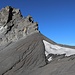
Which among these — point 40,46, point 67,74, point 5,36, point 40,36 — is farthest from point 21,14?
point 67,74

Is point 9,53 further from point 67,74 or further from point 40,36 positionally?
point 67,74

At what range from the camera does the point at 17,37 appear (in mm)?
37312

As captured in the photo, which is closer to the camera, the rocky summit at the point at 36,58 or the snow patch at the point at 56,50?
the rocky summit at the point at 36,58

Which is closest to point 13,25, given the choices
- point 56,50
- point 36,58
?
point 56,50

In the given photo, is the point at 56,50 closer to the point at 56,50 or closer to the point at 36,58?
the point at 56,50

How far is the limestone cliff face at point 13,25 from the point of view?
37125mm

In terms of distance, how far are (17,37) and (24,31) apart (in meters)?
1.65

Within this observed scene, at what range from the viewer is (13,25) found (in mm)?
40438

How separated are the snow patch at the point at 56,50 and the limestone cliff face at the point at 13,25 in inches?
248

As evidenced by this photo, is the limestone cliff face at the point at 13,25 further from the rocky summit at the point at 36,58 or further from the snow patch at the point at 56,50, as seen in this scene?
the snow patch at the point at 56,50

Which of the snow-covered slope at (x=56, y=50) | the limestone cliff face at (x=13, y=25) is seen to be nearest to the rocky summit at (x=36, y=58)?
the snow-covered slope at (x=56, y=50)

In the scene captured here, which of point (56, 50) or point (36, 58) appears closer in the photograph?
point (36, 58)

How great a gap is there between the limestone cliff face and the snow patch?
20.6ft

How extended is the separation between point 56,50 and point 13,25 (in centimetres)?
1434
